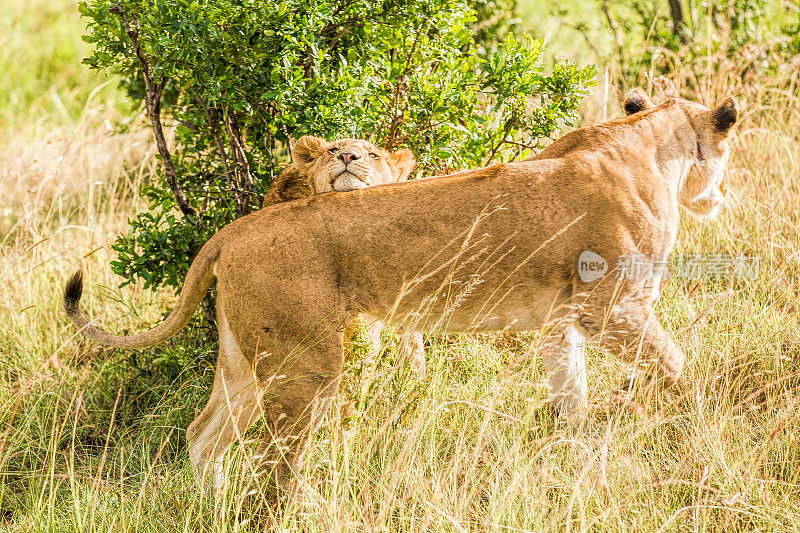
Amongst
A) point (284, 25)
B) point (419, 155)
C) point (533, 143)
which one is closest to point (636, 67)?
point (533, 143)

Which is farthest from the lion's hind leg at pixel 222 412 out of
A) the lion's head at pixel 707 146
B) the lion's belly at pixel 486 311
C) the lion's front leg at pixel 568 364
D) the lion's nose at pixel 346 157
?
the lion's head at pixel 707 146

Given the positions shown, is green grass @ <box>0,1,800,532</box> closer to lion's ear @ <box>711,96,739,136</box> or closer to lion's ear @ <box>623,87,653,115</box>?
lion's ear @ <box>711,96,739,136</box>

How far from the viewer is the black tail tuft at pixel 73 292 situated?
3.55 m

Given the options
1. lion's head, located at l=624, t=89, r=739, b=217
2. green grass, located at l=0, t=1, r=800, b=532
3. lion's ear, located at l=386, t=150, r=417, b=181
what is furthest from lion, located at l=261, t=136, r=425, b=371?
lion's head, located at l=624, t=89, r=739, b=217

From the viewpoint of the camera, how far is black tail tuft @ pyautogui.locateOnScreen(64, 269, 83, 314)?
355 centimetres

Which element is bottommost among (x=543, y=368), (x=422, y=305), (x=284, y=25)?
(x=543, y=368)

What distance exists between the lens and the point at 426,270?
3451mm

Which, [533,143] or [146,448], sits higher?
[533,143]

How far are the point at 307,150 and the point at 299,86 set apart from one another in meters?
0.33

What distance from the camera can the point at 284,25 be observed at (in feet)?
12.3

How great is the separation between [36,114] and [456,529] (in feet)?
26.9

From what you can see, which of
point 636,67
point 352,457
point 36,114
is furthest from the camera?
point 36,114

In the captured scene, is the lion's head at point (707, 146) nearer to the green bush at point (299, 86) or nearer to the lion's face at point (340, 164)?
the green bush at point (299, 86)

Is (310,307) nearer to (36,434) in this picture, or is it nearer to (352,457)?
(352,457)
